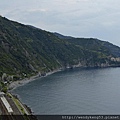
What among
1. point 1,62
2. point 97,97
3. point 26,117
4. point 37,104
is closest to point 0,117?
point 26,117

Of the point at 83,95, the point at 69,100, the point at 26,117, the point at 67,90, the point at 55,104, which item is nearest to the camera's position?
the point at 26,117

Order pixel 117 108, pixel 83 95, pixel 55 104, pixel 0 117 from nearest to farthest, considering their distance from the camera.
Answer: pixel 0 117 → pixel 117 108 → pixel 55 104 → pixel 83 95

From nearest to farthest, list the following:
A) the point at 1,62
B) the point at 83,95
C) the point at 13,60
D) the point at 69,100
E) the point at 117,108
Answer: the point at 117,108, the point at 69,100, the point at 83,95, the point at 1,62, the point at 13,60

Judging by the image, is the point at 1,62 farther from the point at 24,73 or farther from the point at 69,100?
the point at 69,100

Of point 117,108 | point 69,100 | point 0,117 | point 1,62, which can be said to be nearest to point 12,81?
point 1,62

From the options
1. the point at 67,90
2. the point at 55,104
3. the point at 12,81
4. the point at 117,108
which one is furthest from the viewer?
the point at 12,81

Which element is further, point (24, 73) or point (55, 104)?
point (24, 73)

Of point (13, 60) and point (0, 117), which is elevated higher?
point (13, 60)

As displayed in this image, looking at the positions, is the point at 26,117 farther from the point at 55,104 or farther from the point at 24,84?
the point at 24,84

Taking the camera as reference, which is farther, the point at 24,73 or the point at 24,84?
the point at 24,73
